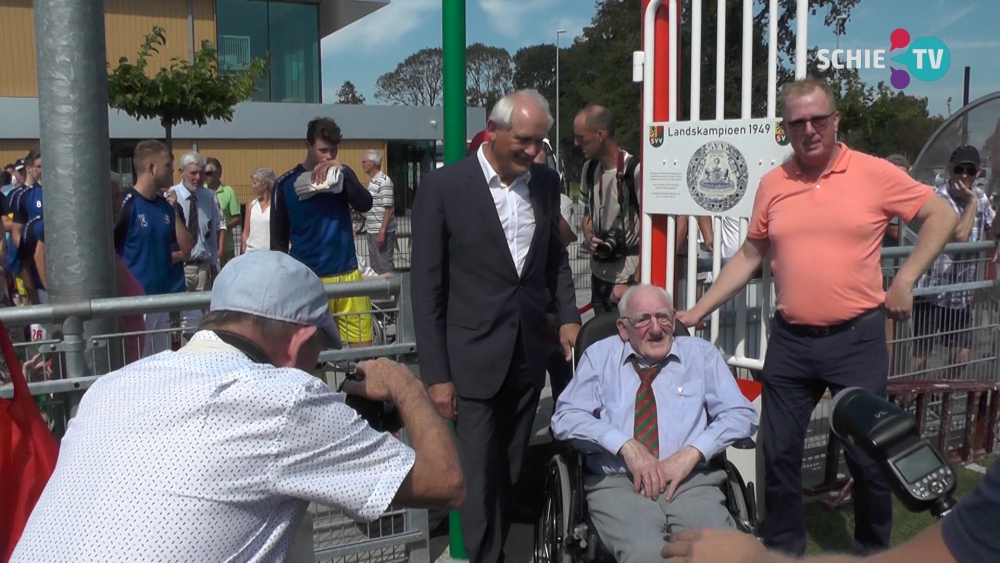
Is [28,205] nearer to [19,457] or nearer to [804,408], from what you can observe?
[19,457]

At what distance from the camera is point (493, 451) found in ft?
12.8

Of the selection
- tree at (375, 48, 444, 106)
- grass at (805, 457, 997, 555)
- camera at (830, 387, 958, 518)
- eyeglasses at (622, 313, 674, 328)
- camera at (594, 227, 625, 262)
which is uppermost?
tree at (375, 48, 444, 106)

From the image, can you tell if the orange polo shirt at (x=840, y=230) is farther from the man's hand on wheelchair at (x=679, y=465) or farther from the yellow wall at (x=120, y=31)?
Result: the yellow wall at (x=120, y=31)

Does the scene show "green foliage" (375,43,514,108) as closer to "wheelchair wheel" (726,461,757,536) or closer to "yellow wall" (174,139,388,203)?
"yellow wall" (174,139,388,203)

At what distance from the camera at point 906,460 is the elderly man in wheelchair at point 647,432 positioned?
1.84 metres

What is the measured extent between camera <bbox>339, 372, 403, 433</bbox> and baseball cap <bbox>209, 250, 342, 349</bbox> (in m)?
0.38

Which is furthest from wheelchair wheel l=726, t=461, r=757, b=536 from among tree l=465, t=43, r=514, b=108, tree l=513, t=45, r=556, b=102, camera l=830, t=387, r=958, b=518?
tree l=513, t=45, r=556, b=102

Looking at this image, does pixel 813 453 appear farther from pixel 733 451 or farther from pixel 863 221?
pixel 863 221

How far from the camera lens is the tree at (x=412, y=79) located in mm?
69688

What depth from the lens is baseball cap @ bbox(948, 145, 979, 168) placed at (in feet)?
23.1

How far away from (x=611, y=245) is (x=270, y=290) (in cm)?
363

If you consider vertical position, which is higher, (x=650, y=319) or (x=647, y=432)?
(x=650, y=319)

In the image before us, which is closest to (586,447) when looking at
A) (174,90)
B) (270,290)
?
(270,290)

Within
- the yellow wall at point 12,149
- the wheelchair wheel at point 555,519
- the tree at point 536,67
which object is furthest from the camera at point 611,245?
the tree at point 536,67
